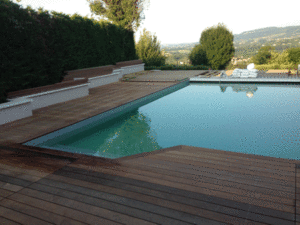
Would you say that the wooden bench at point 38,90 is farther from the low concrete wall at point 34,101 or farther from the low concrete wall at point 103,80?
the low concrete wall at point 103,80

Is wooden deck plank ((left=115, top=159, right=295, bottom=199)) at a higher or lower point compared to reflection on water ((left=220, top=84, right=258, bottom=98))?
higher

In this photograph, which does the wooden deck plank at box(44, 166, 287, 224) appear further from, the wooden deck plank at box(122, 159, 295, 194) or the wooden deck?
the wooden deck plank at box(122, 159, 295, 194)

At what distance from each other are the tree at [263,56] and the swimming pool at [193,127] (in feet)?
31.0

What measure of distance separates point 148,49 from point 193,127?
1423 cm

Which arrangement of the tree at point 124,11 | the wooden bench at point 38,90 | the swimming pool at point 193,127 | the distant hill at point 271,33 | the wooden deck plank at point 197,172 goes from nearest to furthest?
the wooden deck plank at point 197,172
the swimming pool at point 193,127
the wooden bench at point 38,90
the tree at point 124,11
the distant hill at point 271,33

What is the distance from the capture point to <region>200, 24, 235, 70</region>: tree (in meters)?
17.5

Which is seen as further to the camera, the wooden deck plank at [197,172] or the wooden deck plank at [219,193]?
the wooden deck plank at [197,172]

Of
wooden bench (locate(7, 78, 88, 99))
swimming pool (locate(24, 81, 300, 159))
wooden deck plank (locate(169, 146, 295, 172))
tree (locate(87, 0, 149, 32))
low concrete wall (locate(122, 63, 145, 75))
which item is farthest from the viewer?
tree (locate(87, 0, 149, 32))

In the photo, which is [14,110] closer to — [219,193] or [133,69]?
[219,193]

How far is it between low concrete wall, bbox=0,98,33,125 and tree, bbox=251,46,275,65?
17022 millimetres

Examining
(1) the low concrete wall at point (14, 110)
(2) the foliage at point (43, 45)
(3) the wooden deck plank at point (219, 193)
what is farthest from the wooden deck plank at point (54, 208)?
(2) the foliage at point (43, 45)

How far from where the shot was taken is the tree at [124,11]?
1738 centimetres

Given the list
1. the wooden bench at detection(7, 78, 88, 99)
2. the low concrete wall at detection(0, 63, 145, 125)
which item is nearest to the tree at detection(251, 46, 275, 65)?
the low concrete wall at detection(0, 63, 145, 125)

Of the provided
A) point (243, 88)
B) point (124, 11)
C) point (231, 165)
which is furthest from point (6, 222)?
point (124, 11)
